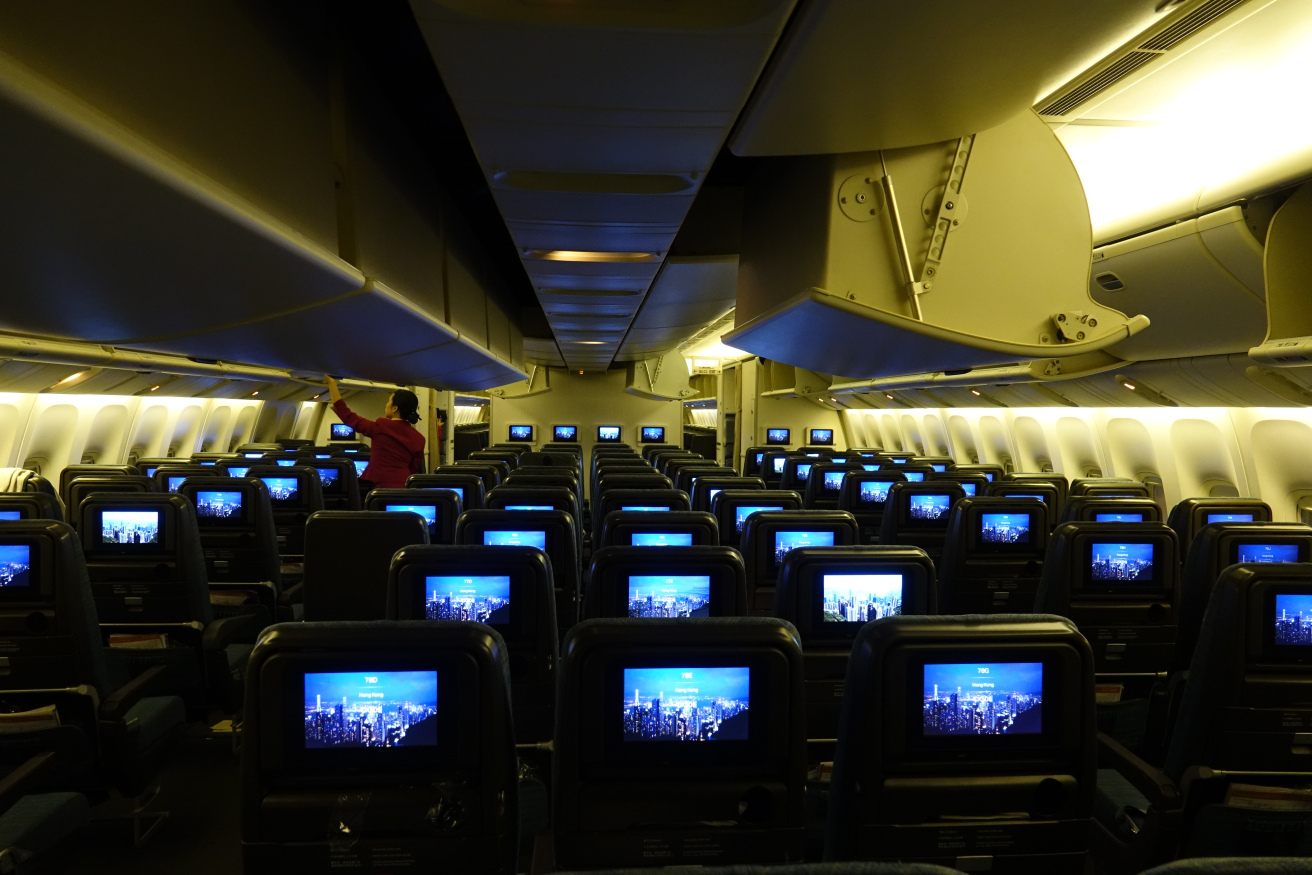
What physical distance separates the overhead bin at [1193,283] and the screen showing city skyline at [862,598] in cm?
397

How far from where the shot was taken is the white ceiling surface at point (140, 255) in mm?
1685

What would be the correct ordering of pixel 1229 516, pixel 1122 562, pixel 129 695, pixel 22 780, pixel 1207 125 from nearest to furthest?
1. pixel 22 780
2. pixel 129 695
3. pixel 1122 562
4. pixel 1207 125
5. pixel 1229 516

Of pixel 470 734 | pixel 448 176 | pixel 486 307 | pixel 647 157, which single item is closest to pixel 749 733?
pixel 470 734

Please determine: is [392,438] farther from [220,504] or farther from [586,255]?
[586,255]

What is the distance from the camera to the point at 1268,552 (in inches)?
183

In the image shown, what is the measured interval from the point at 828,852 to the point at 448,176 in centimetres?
595

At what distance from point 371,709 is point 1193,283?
7.14 metres

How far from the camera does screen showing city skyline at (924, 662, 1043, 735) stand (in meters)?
2.36

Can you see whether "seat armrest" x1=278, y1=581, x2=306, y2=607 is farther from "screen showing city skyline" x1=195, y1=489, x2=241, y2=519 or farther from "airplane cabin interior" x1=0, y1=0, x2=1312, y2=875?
Answer: "screen showing city skyline" x1=195, y1=489, x2=241, y2=519

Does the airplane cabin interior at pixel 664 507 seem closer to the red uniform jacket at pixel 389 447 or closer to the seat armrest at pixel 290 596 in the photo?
the seat armrest at pixel 290 596

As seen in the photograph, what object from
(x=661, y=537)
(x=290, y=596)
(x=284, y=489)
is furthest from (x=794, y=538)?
(x=284, y=489)

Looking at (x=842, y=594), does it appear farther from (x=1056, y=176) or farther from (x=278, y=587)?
(x=278, y=587)

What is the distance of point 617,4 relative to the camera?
2.37 meters

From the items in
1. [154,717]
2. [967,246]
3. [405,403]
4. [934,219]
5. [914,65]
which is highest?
[914,65]
